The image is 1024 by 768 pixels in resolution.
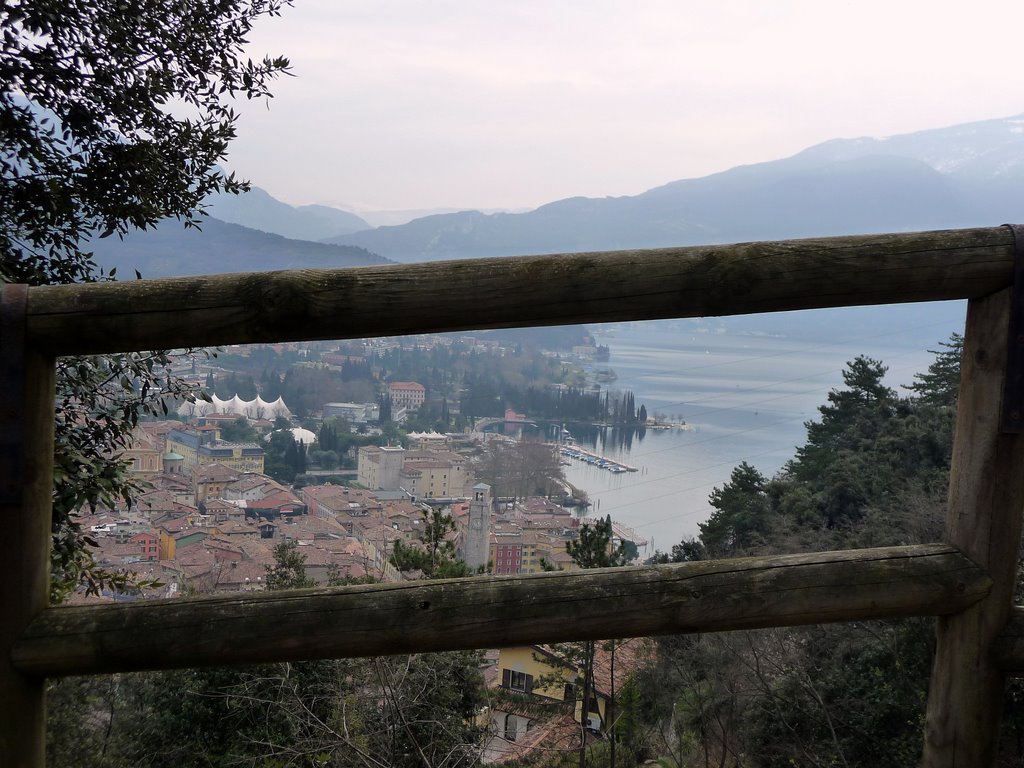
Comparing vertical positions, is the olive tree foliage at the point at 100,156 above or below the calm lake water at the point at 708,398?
above

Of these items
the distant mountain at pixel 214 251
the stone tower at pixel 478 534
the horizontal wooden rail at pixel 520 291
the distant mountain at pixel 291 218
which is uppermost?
the distant mountain at pixel 291 218

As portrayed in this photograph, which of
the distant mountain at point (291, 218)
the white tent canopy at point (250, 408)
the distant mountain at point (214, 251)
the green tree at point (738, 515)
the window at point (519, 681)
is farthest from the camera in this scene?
the distant mountain at point (291, 218)

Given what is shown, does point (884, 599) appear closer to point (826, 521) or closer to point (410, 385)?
point (826, 521)

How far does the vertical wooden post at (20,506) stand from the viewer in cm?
91

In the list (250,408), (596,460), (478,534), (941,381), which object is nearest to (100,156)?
(478,534)

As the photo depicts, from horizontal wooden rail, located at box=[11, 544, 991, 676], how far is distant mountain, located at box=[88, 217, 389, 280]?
20.4 ft

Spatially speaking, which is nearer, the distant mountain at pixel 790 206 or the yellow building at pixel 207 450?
the yellow building at pixel 207 450

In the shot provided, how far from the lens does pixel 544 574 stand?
988 millimetres

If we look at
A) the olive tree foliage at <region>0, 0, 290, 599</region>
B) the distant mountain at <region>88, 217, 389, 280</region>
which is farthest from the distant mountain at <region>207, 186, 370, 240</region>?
the olive tree foliage at <region>0, 0, 290, 599</region>

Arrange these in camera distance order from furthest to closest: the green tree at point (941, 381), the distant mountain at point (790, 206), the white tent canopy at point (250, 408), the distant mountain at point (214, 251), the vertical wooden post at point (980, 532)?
the distant mountain at point (790, 206)
the green tree at point (941, 381)
the white tent canopy at point (250, 408)
the distant mountain at point (214, 251)
the vertical wooden post at point (980, 532)

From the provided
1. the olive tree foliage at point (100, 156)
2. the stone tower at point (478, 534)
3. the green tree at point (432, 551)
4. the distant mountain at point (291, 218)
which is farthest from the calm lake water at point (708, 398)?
the olive tree foliage at point (100, 156)

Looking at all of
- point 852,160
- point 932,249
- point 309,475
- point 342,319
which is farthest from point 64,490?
point 852,160

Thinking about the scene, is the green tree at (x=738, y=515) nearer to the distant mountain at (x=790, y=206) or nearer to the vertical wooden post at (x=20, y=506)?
the distant mountain at (x=790, y=206)

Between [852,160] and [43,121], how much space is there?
201 feet
